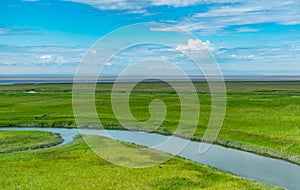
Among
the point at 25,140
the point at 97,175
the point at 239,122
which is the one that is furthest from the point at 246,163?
the point at 25,140

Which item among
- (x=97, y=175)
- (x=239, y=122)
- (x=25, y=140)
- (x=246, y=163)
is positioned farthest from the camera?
(x=239, y=122)

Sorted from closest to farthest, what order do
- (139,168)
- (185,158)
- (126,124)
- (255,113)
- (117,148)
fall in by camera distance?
1. (139,168)
2. (185,158)
3. (117,148)
4. (126,124)
5. (255,113)

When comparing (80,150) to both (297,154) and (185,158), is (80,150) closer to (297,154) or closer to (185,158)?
(185,158)

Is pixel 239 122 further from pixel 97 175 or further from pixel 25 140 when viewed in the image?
pixel 97 175

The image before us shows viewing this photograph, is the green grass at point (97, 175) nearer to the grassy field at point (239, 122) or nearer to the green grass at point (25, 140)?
the green grass at point (25, 140)

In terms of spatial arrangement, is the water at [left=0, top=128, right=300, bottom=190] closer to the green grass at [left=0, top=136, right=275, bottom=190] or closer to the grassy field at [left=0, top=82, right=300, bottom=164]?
the grassy field at [left=0, top=82, right=300, bottom=164]

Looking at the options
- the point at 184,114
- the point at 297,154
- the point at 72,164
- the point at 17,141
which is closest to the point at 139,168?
the point at 72,164
